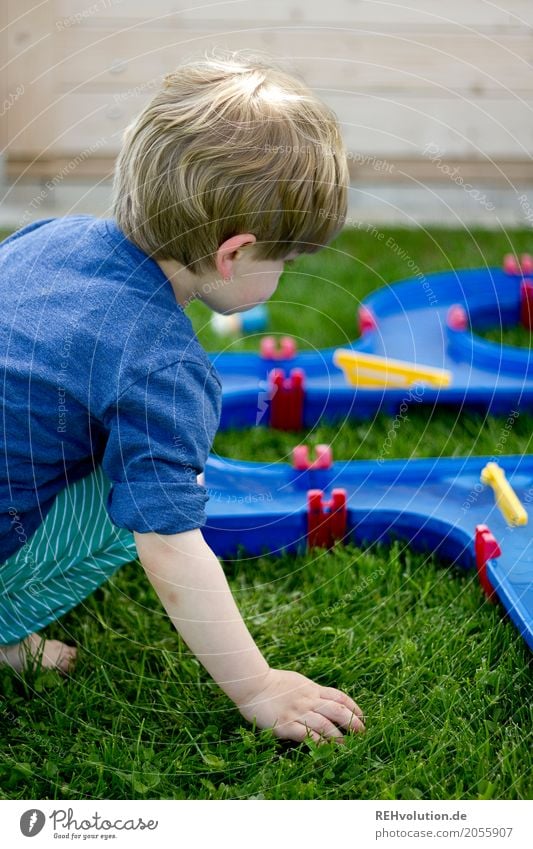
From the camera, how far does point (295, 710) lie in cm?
109

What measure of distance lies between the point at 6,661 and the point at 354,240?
151 centimetres

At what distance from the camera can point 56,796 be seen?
103cm

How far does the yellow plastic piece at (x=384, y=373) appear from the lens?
1.73 meters

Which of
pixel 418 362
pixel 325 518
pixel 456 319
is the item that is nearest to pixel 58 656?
pixel 325 518

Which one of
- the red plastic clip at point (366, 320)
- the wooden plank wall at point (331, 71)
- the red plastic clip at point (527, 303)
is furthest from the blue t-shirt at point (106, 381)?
the wooden plank wall at point (331, 71)

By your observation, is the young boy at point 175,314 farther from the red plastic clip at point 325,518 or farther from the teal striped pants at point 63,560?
the red plastic clip at point 325,518

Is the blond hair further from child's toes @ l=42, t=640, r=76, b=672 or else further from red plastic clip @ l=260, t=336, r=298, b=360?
red plastic clip @ l=260, t=336, r=298, b=360

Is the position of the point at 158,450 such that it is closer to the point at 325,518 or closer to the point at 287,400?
the point at 325,518

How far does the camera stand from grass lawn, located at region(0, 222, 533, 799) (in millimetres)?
1036

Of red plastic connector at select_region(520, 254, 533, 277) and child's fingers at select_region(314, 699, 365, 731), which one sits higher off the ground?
red plastic connector at select_region(520, 254, 533, 277)

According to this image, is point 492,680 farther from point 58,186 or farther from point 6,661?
point 58,186

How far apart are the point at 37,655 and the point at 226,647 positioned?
27cm

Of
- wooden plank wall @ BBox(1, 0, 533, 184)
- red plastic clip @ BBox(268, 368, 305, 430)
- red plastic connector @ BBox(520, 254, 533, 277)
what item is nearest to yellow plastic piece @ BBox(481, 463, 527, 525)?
red plastic clip @ BBox(268, 368, 305, 430)

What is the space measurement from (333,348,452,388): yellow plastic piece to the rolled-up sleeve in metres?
0.76
